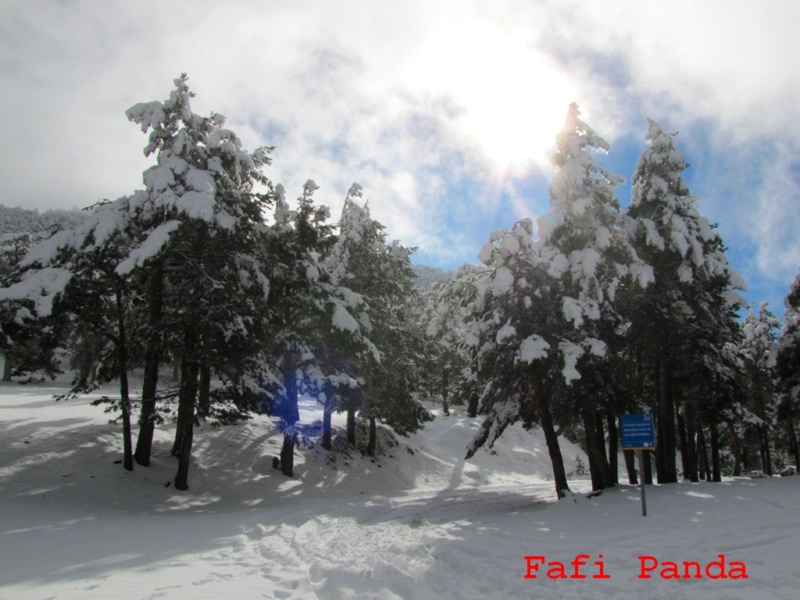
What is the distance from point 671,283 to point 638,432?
851 centimetres

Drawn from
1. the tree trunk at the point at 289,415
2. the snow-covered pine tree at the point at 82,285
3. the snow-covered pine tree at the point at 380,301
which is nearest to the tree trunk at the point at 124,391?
the snow-covered pine tree at the point at 82,285

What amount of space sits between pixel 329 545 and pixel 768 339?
1295 inches

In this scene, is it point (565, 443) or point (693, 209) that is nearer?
point (693, 209)

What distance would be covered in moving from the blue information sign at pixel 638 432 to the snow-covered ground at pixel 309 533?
157 cm

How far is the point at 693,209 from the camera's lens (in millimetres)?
19875

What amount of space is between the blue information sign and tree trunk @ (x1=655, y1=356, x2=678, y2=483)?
6879mm

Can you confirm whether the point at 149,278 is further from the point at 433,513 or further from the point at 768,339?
the point at 768,339

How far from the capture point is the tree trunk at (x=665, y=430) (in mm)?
18531

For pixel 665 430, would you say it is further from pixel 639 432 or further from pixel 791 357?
pixel 791 357

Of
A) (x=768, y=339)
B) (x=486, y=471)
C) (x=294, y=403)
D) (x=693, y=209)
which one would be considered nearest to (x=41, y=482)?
(x=294, y=403)

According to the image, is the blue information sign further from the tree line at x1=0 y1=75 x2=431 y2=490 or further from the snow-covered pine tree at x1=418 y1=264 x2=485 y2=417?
the tree line at x1=0 y1=75 x2=431 y2=490

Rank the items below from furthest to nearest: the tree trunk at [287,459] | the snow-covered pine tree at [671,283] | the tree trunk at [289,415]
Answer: the tree trunk at [287,459] → the tree trunk at [289,415] → the snow-covered pine tree at [671,283]

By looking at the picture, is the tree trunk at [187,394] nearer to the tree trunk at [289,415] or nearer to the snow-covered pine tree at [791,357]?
the tree trunk at [289,415]

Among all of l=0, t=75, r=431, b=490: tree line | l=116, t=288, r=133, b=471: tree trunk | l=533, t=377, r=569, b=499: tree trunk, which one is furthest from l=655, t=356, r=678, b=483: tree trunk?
l=116, t=288, r=133, b=471: tree trunk
